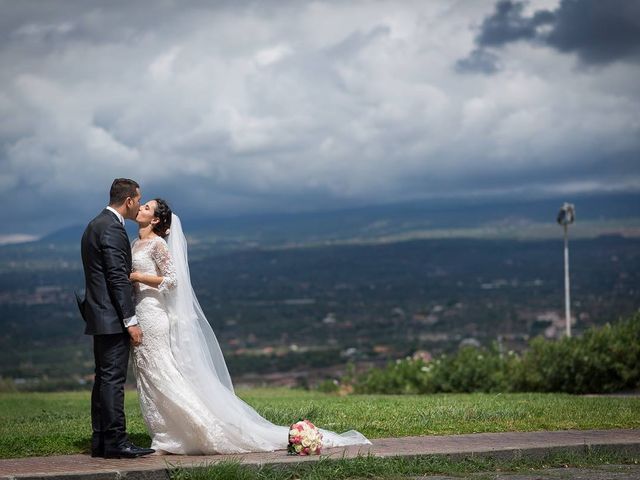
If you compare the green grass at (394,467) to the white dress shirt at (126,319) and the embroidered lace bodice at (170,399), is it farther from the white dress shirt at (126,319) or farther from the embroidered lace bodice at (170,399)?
the white dress shirt at (126,319)

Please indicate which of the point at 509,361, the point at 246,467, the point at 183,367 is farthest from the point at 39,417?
the point at 509,361

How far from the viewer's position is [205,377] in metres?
10.0

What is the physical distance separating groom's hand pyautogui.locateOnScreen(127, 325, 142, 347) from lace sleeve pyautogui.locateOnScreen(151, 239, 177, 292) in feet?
1.64

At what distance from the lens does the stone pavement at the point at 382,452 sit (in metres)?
8.87

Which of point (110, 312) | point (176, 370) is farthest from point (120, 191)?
point (176, 370)

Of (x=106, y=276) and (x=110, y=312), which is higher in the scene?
(x=106, y=276)

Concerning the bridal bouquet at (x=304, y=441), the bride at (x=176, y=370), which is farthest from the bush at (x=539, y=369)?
the bridal bouquet at (x=304, y=441)

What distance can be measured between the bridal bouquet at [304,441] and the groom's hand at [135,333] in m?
1.80

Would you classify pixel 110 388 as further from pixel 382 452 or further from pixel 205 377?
pixel 382 452

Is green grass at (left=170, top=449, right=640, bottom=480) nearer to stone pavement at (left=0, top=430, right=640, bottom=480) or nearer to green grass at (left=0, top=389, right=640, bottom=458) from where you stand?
stone pavement at (left=0, top=430, right=640, bottom=480)

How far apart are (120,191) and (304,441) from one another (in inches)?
124

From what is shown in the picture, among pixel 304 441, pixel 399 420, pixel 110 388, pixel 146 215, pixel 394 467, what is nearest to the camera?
pixel 394 467

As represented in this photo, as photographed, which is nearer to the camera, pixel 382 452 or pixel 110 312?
pixel 110 312

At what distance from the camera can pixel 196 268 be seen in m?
136
